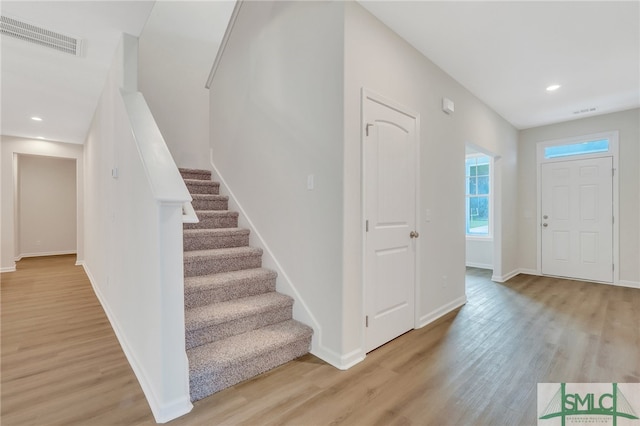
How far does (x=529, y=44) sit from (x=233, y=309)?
3.60 metres

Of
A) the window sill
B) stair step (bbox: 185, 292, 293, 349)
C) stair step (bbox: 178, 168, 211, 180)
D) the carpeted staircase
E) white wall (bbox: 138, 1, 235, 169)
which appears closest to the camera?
the carpeted staircase

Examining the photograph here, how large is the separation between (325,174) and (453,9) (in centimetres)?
167

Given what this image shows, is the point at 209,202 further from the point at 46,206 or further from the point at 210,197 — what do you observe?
the point at 46,206

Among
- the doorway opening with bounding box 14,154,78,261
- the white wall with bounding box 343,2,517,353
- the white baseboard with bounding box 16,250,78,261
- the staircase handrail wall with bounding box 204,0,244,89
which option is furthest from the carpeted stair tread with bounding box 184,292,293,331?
the white baseboard with bounding box 16,250,78,261

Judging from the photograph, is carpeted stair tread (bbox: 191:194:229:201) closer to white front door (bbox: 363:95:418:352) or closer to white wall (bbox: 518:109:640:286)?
white front door (bbox: 363:95:418:352)

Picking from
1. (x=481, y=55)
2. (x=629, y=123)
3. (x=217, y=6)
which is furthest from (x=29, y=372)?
(x=629, y=123)

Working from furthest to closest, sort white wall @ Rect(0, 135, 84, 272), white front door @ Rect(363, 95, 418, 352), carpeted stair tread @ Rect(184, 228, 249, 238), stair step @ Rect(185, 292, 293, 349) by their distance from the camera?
white wall @ Rect(0, 135, 84, 272) → carpeted stair tread @ Rect(184, 228, 249, 238) → white front door @ Rect(363, 95, 418, 352) → stair step @ Rect(185, 292, 293, 349)

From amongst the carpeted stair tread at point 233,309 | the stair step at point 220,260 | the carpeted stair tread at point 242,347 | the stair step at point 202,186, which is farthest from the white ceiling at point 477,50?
the carpeted stair tread at point 242,347

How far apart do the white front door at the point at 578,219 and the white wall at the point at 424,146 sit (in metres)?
1.46

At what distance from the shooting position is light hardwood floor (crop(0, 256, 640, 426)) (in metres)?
1.67

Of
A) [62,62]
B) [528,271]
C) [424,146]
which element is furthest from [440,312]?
[62,62]

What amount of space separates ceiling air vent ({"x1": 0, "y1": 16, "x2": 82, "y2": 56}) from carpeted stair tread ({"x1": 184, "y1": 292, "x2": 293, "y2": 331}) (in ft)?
8.22

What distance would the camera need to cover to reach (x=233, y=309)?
7.48ft

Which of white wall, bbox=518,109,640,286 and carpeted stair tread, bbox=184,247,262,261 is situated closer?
carpeted stair tread, bbox=184,247,262,261
